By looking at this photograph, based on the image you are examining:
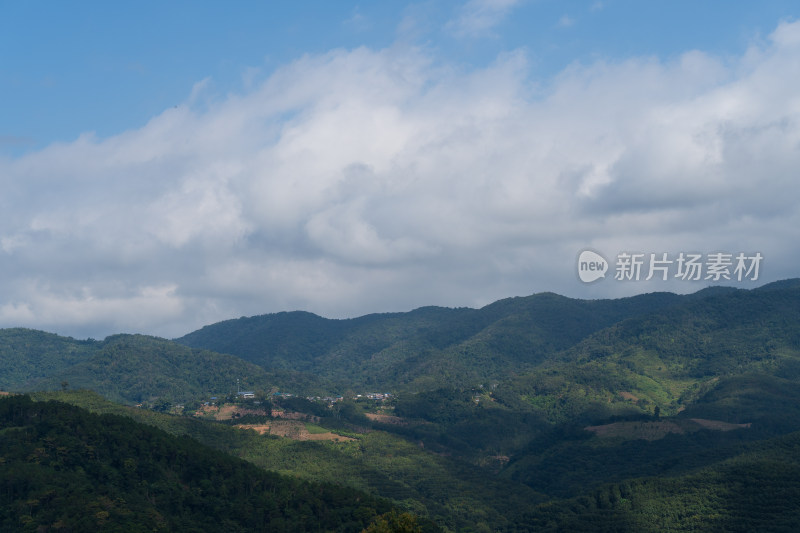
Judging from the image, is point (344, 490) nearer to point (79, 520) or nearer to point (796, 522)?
point (79, 520)

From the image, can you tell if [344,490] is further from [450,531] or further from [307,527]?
[450,531]

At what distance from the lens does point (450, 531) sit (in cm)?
17412

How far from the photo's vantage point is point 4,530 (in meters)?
118

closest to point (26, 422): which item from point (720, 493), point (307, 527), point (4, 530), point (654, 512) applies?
point (4, 530)

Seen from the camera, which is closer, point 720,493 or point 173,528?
point 173,528

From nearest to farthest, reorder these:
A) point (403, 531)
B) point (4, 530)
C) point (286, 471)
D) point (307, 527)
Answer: point (403, 531) → point (4, 530) → point (307, 527) → point (286, 471)

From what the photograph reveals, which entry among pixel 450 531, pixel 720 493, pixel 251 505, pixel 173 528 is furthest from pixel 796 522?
pixel 173 528

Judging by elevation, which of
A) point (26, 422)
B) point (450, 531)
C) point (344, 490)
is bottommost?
point (450, 531)

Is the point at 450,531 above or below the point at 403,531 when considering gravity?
below

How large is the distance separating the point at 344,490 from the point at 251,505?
19.8 m

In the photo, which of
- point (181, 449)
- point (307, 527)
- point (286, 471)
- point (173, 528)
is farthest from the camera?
point (286, 471)

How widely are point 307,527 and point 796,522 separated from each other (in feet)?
309

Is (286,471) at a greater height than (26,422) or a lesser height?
lesser

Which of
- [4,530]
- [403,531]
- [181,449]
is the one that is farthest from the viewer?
[181,449]
